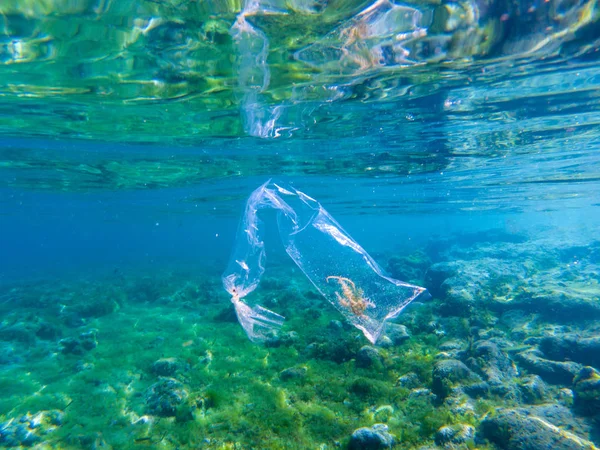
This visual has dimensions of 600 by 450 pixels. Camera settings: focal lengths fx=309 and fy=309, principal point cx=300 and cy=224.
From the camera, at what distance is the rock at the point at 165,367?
9031mm

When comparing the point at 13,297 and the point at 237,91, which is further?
the point at 13,297

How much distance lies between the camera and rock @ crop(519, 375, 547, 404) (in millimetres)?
6992

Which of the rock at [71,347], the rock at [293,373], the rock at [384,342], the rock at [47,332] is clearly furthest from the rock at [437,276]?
the rock at [47,332]

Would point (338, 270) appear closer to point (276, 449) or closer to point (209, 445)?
point (276, 449)

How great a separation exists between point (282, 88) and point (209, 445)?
9.05 meters

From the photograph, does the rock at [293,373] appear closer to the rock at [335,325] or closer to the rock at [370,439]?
the rock at [370,439]

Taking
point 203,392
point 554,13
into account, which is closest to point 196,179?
point 203,392

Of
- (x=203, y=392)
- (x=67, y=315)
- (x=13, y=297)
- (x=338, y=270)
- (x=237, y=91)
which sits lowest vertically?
(x=13, y=297)

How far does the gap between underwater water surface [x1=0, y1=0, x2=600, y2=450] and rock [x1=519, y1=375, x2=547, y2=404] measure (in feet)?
0.20

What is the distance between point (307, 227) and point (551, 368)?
7454mm

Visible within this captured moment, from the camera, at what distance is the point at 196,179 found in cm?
2167

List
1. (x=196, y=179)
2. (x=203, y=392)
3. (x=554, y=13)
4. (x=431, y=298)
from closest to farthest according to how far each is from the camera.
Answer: (x=554, y=13) < (x=203, y=392) < (x=431, y=298) < (x=196, y=179)

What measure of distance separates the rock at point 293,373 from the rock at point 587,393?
6.09m

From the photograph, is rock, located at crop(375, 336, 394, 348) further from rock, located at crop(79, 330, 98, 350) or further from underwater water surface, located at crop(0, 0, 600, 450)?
rock, located at crop(79, 330, 98, 350)
